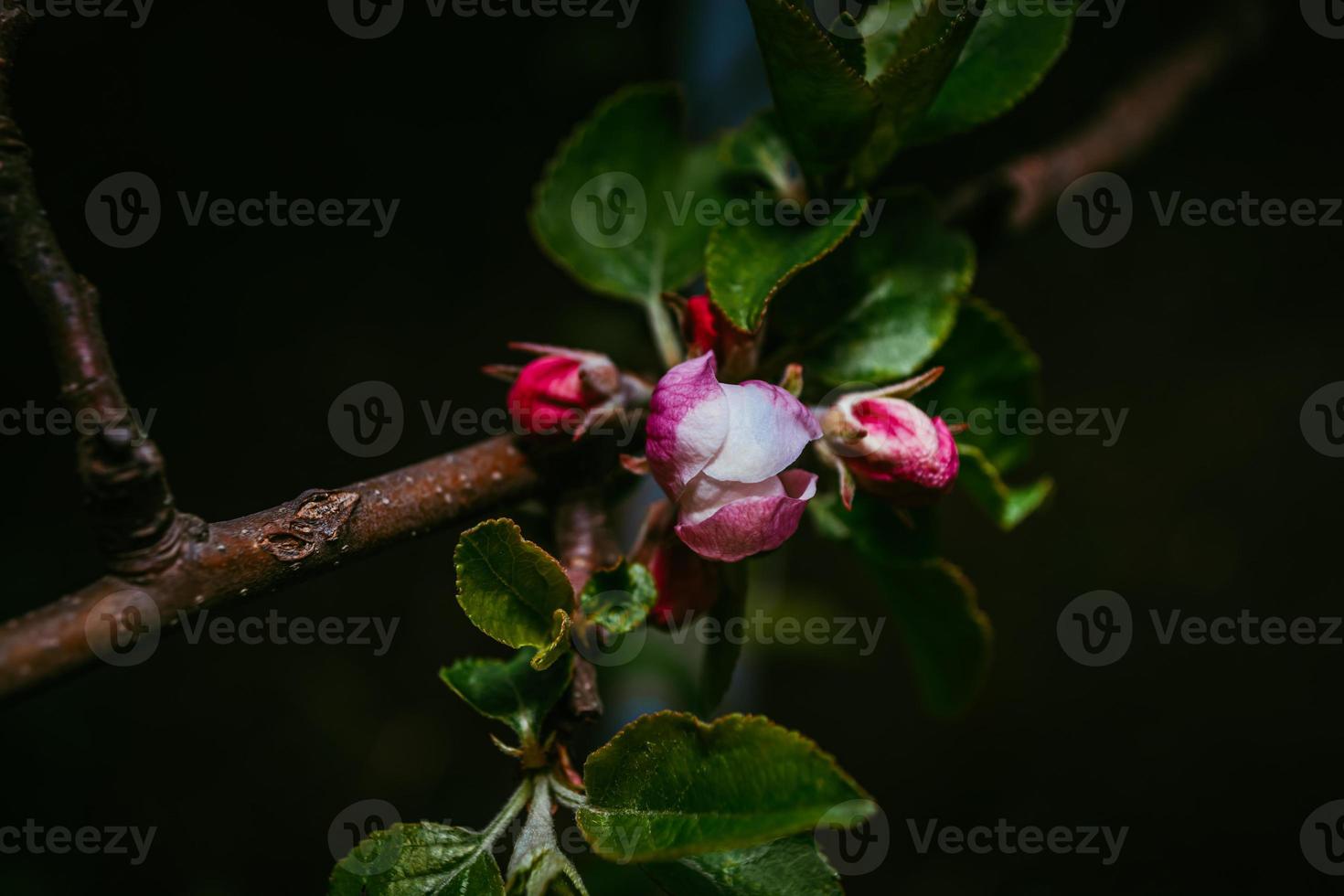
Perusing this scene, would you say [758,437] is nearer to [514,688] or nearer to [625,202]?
[514,688]

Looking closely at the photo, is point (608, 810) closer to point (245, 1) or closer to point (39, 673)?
point (39, 673)

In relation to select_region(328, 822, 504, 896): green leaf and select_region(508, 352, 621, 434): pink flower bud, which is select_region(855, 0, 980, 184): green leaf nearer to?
select_region(508, 352, 621, 434): pink flower bud

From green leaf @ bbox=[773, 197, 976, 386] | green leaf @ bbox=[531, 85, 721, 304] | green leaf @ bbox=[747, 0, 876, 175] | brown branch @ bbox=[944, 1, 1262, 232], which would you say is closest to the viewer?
green leaf @ bbox=[747, 0, 876, 175]

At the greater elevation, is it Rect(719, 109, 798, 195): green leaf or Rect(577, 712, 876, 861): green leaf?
Rect(719, 109, 798, 195): green leaf

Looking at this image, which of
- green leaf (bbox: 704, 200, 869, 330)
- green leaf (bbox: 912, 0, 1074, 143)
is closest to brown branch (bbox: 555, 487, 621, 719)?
green leaf (bbox: 704, 200, 869, 330)

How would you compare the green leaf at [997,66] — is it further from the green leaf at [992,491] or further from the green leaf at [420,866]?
the green leaf at [420,866]

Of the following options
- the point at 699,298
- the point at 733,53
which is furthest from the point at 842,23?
the point at 733,53

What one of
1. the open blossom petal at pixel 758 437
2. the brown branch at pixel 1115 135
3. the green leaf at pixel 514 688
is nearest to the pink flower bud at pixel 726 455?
the open blossom petal at pixel 758 437
